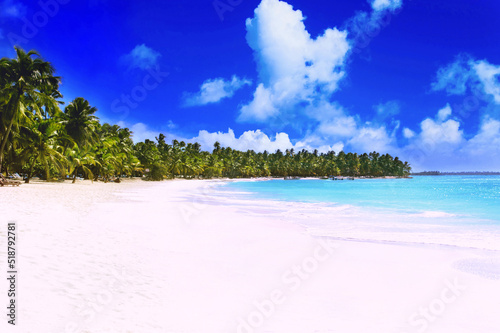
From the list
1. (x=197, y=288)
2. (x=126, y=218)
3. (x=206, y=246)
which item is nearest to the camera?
(x=197, y=288)

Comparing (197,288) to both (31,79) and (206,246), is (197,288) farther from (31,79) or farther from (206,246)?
(31,79)

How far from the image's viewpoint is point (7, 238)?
729cm

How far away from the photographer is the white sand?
4.54 m

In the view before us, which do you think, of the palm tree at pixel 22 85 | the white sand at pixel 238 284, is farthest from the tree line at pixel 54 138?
the white sand at pixel 238 284

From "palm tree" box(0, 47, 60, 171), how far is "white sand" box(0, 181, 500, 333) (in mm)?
19063

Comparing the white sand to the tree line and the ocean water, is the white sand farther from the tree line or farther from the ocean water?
the tree line

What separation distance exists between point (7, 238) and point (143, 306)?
4.70 m

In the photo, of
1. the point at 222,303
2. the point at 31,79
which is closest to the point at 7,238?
the point at 222,303

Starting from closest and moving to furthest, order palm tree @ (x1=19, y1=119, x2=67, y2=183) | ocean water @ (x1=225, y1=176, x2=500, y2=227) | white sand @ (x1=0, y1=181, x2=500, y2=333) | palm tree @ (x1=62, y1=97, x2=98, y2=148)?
white sand @ (x1=0, y1=181, x2=500, y2=333)
ocean water @ (x1=225, y1=176, x2=500, y2=227)
palm tree @ (x1=19, y1=119, x2=67, y2=183)
palm tree @ (x1=62, y1=97, x2=98, y2=148)

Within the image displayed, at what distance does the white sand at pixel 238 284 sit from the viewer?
4.54 metres

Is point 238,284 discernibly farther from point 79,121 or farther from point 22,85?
point 79,121

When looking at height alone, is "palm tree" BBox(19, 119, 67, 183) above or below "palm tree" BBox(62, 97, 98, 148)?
below

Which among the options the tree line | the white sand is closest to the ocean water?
the white sand

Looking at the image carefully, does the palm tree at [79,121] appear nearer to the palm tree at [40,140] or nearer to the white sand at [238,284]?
the palm tree at [40,140]
